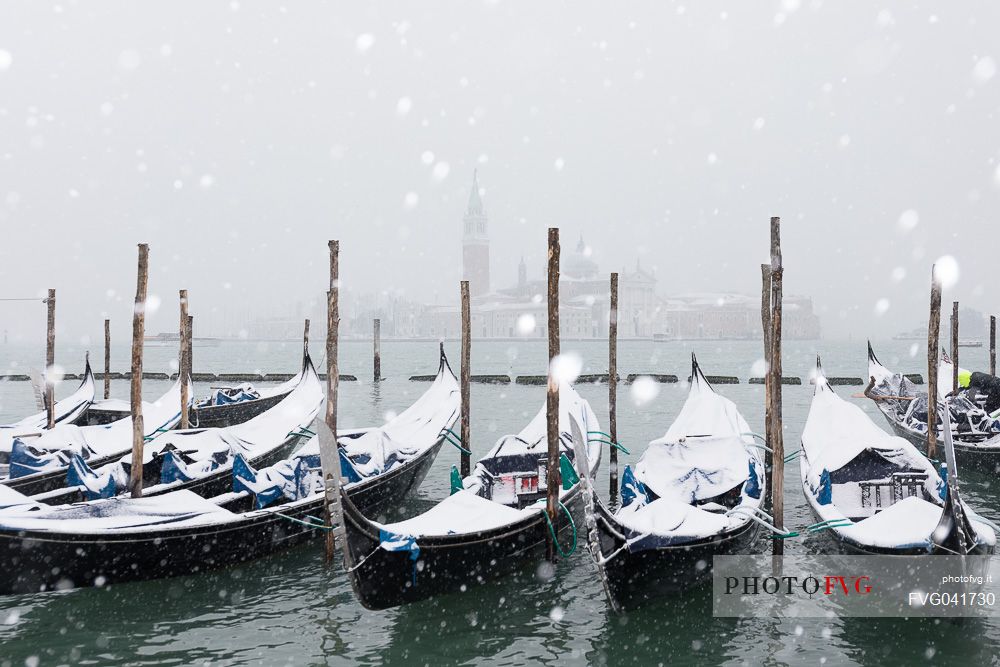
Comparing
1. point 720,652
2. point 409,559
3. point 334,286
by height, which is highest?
point 334,286

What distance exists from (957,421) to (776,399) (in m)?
7.21

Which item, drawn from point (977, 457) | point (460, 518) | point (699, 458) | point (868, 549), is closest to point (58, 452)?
point (460, 518)

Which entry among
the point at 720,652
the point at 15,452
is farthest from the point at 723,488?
the point at 15,452

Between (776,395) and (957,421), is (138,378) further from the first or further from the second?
(957,421)

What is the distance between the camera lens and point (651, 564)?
6.57 metres

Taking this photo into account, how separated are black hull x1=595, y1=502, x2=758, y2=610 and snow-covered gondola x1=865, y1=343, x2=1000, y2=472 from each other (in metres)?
4.45

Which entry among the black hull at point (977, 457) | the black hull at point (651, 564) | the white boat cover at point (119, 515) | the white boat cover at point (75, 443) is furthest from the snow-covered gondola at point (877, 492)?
the white boat cover at point (75, 443)

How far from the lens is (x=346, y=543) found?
20.3 feet

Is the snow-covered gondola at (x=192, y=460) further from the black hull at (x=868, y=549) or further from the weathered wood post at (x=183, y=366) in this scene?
the black hull at (x=868, y=549)

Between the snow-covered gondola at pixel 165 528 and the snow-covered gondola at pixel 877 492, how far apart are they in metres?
4.99

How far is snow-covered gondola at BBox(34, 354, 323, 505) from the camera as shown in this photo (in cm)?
884

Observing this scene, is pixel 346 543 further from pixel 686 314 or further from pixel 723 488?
pixel 686 314

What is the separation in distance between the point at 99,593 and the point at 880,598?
6.81m

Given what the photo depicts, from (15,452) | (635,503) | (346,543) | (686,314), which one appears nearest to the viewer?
(346,543)
